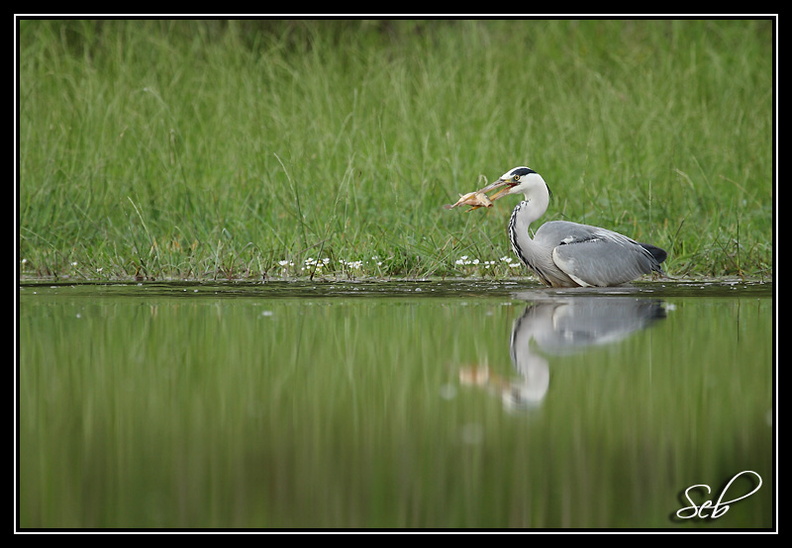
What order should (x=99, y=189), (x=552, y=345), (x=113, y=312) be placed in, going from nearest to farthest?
(x=552, y=345)
(x=113, y=312)
(x=99, y=189)

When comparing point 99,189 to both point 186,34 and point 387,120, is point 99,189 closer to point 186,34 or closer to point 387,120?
point 387,120

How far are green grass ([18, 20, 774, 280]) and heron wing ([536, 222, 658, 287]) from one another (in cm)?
82

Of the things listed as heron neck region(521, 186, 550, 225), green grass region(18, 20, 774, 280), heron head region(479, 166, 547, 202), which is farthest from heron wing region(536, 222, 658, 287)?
green grass region(18, 20, 774, 280)

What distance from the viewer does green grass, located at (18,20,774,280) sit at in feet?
28.2

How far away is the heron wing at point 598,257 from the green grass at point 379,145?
2.70 ft

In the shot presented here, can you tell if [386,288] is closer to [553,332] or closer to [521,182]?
[521,182]

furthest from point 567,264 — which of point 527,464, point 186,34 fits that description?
point 186,34

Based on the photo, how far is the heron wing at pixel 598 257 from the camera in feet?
25.0

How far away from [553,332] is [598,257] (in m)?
2.09

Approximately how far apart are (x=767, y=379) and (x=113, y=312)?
3.64 m

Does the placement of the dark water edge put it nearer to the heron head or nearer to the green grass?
the green grass

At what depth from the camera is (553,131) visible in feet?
36.7
